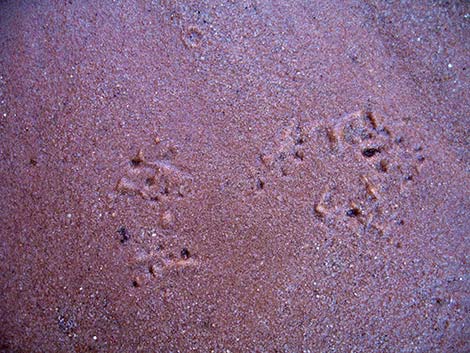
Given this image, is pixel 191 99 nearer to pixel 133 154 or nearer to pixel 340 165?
pixel 133 154

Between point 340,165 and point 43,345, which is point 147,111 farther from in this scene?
point 43,345

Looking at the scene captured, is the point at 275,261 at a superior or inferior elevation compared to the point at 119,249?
superior

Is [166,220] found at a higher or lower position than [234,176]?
lower

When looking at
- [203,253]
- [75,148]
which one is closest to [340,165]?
[203,253]

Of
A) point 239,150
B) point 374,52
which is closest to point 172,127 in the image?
point 239,150

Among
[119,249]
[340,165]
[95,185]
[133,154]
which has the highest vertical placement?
[340,165]

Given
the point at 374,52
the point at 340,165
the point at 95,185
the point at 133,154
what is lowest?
the point at 95,185
